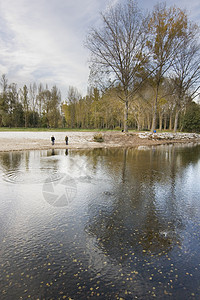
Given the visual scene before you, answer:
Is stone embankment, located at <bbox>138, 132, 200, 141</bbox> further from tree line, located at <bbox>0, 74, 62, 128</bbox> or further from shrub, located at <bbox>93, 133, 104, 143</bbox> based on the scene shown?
tree line, located at <bbox>0, 74, 62, 128</bbox>

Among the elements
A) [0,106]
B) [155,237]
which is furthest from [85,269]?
[0,106]

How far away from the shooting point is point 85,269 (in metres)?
3.25

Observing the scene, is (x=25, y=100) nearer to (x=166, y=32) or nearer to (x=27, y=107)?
(x=27, y=107)

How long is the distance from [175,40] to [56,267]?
31.9m

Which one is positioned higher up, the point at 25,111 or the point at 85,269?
the point at 25,111

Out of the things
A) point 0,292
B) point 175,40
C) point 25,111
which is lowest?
point 0,292

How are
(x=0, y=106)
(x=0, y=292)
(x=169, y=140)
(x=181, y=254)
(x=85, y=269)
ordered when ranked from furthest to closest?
1. (x=0, y=106)
2. (x=169, y=140)
3. (x=181, y=254)
4. (x=85, y=269)
5. (x=0, y=292)

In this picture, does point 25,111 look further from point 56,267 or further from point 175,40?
point 56,267

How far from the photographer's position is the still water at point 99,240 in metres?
2.92

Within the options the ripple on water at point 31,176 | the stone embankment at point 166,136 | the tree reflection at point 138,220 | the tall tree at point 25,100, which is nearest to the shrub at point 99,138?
the stone embankment at point 166,136

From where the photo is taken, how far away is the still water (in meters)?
2.92

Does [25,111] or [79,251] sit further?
[25,111]

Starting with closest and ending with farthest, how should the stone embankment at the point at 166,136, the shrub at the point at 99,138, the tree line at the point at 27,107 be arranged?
the shrub at the point at 99,138 < the stone embankment at the point at 166,136 < the tree line at the point at 27,107

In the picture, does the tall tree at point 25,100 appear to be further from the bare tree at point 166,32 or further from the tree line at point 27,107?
the bare tree at point 166,32
